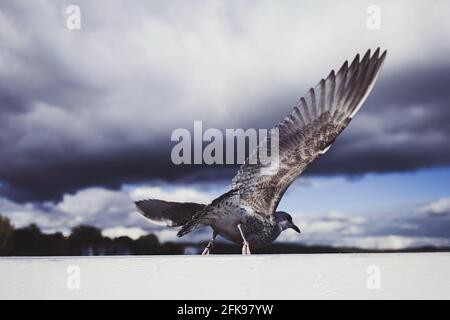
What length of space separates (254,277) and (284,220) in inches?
38.2

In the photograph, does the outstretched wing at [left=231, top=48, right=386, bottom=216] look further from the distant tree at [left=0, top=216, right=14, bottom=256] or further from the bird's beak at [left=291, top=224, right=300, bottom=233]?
the distant tree at [left=0, top=216, right=14, bottom=256]

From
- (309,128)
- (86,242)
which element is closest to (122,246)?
(86,242)

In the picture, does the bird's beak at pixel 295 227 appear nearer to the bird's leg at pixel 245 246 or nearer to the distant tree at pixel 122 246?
the bird's leg at pixel 245 246

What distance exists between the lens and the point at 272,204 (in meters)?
2.45

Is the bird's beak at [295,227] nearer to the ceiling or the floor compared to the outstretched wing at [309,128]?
nearer to the floor

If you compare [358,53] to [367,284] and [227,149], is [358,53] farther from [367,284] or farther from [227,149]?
[367,284]

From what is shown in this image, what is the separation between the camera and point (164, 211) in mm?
2510

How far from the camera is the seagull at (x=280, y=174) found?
2299 millimetres

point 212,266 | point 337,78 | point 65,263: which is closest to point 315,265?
point 212,266

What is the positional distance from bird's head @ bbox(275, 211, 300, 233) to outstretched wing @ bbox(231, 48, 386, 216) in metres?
0.04

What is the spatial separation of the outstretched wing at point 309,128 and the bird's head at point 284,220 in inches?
1.6

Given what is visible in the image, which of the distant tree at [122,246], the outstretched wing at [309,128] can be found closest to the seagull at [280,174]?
the outstretched wing at [309,128]

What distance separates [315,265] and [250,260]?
0.18m
